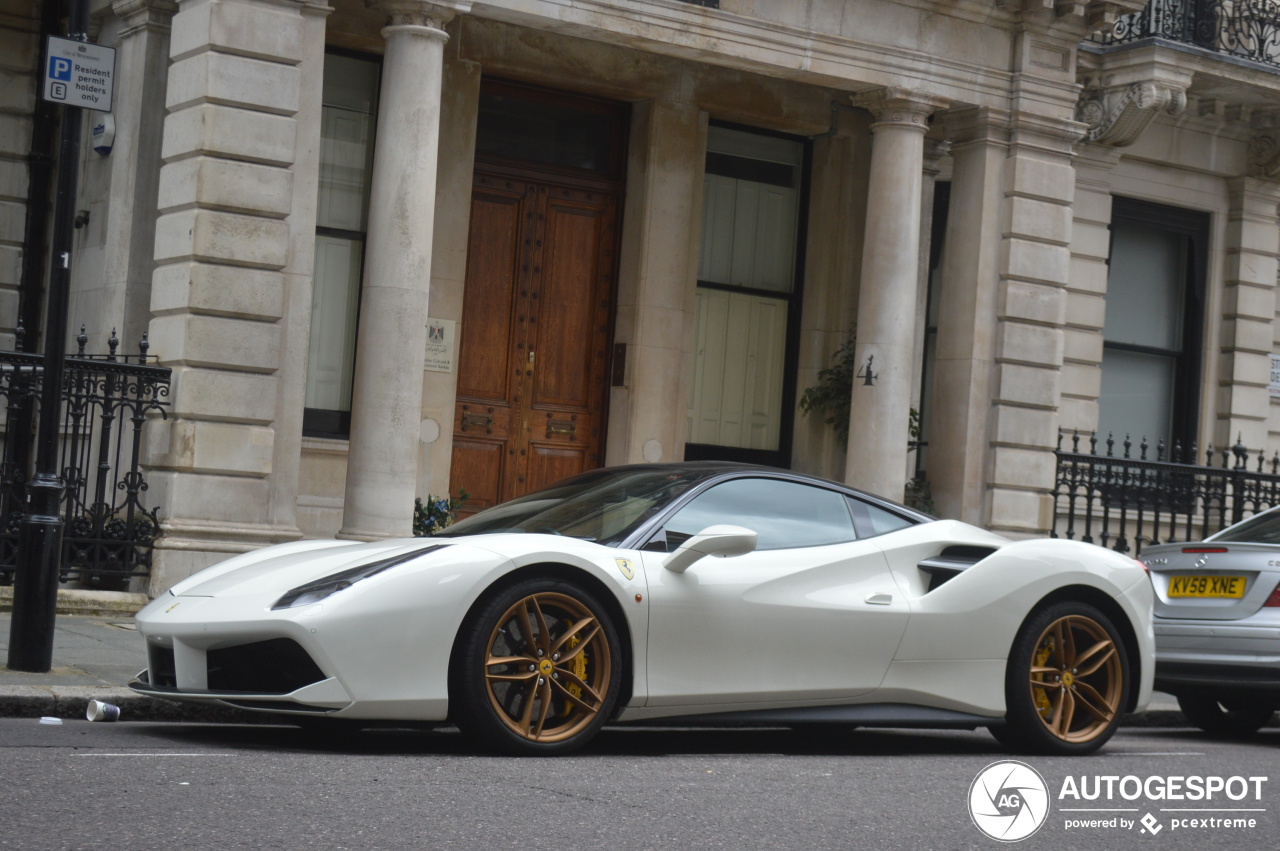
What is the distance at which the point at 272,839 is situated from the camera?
444 centimetres

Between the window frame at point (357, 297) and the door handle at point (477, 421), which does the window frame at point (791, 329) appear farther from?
the window frame at point (357, 297)

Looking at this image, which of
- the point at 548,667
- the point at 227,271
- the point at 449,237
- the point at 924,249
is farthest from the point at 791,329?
Answer: the point at 548,667

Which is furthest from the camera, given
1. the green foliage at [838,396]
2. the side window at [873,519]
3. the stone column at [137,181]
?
the green foliage at [838,396]

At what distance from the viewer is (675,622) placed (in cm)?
664

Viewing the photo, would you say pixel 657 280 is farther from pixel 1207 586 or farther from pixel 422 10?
pixel 1207 586

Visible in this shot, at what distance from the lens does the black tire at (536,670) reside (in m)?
6.17

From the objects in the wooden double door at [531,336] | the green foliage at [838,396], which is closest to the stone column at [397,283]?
the wooden double door at [531,336]

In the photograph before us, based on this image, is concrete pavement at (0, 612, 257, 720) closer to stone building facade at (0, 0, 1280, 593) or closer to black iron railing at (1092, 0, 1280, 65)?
stone building facade at (0, 0, 1280, 593)

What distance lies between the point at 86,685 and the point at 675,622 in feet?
9.20

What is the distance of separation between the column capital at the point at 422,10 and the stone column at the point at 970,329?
544cm

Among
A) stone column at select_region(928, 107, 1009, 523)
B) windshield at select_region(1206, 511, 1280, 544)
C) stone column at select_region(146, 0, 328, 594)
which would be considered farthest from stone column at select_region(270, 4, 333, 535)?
windshield at select_region(1206, 511, 1280, 544)

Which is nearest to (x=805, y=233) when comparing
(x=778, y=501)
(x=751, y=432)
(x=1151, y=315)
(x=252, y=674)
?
(x=751, y=432)

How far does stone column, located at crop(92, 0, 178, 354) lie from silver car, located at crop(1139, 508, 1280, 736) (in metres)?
7.93

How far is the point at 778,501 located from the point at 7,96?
9751mm
